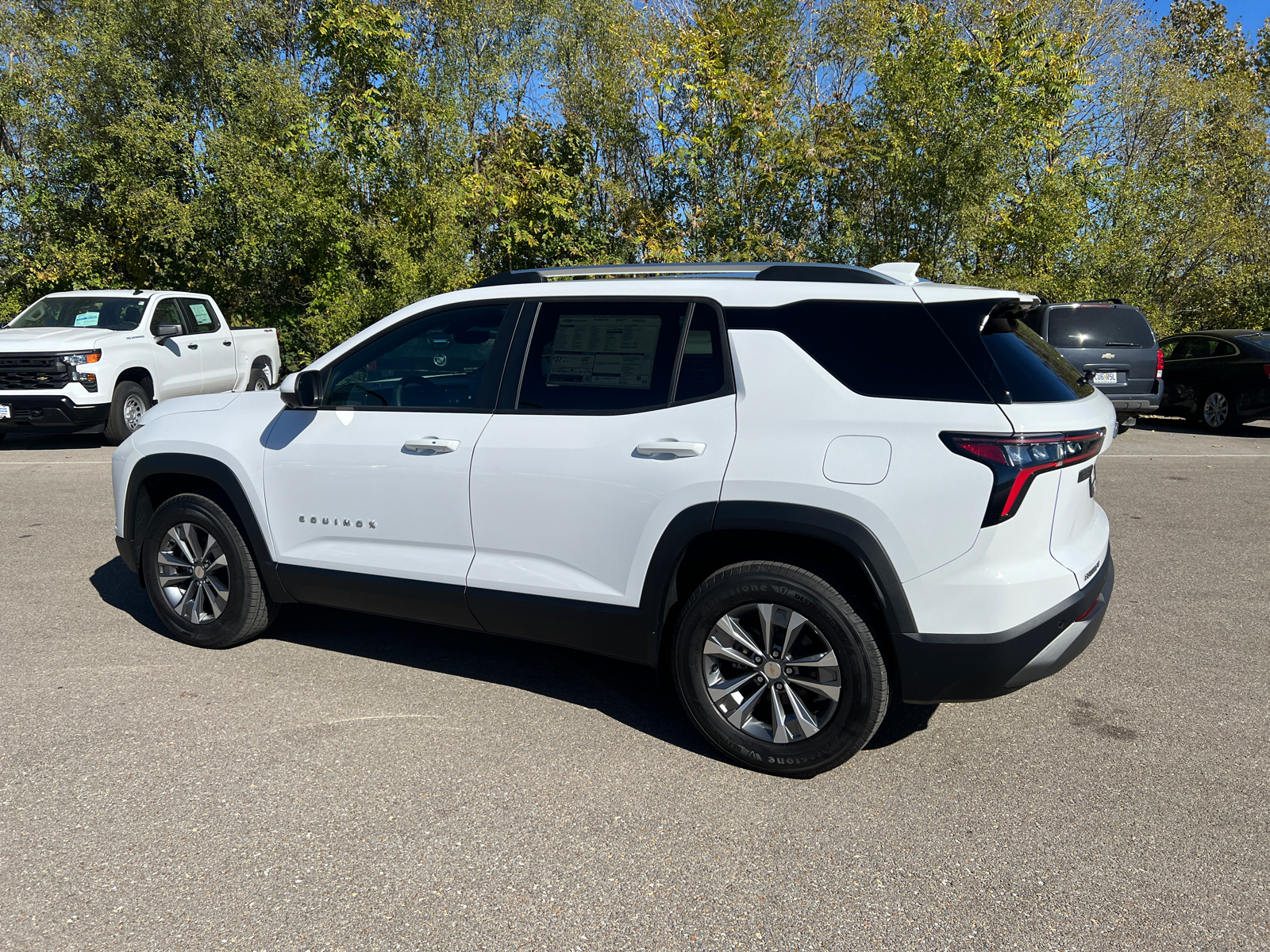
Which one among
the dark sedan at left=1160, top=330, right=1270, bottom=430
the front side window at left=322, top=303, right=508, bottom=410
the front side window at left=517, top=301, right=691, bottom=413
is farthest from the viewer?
the dark sedan at left=1160, top=330, right=1270, bottom=430

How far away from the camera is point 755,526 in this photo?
10.7 feet

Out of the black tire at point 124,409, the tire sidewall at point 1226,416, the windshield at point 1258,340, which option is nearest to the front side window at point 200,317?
the black tire at point 124,409

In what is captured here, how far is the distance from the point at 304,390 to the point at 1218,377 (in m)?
14.1

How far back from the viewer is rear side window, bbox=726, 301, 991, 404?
3.12 metres

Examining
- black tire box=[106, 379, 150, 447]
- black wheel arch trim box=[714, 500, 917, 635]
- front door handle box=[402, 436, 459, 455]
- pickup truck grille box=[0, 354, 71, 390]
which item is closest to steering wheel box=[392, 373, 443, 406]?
front door handle box=[402, 436, 459, 455]

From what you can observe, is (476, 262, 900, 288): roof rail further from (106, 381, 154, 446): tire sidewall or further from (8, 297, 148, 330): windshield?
(8, 297, 148, 330): windshield

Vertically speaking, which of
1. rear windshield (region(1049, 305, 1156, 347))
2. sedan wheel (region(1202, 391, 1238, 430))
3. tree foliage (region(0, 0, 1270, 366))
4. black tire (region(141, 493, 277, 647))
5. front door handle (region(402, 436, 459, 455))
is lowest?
black tire (region(141, 493, 277, 647))

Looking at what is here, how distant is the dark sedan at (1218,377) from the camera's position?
13250 mm

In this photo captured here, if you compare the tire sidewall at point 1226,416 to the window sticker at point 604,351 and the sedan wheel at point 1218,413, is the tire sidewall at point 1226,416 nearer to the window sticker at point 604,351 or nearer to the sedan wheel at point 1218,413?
the sedan wheel at point 1218,413

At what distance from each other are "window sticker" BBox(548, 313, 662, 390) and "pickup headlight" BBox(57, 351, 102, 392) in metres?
9.62

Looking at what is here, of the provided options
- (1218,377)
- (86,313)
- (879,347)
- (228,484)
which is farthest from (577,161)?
(879,347)

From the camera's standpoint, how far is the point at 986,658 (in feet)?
10.1

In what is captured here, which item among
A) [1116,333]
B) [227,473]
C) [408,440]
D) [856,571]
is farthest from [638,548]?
[1116,333]

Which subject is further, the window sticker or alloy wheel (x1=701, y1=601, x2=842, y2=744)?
the window sticker
